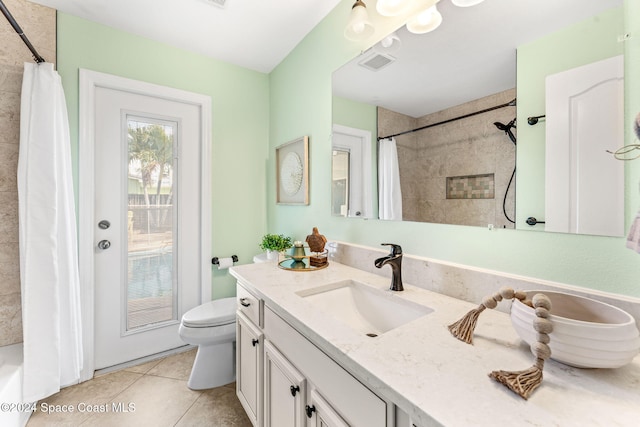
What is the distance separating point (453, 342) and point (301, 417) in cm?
55

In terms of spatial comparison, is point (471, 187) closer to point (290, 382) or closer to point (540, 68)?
point (540, 68)

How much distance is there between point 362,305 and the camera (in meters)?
1.16

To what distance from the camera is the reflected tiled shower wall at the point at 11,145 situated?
155 cm

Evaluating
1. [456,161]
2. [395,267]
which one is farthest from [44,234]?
[456,161]

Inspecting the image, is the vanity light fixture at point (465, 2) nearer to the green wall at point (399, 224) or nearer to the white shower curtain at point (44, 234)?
the green wall at point (399, 224)

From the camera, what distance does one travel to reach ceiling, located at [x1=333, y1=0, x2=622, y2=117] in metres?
0.79

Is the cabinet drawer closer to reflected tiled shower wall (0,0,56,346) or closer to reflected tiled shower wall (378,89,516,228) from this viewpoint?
reflected tiled shower wall (378,89,516,228)

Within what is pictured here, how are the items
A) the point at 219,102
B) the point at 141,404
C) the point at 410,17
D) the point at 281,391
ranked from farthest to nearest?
the point at 219,102 → the point at 141,404 → the point at 410,17 → the point at 281,391

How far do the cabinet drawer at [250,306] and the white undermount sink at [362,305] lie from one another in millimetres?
220

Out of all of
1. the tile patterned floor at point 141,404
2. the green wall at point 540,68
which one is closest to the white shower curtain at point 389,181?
the green wall at point 540,68

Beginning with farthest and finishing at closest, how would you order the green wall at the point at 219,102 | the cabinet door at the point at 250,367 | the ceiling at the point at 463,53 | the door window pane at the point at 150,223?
the door window pane at the point at 150,223
the green wall at the point at 219,102
the cabinet door at the point at 250,367
the ceiling at the point at 463,53

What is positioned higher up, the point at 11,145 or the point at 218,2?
the point at 218,2

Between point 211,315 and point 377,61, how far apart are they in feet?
5.82

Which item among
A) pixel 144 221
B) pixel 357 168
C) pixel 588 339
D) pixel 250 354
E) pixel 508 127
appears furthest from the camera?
pixel 144 221
